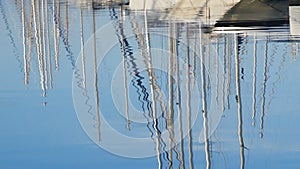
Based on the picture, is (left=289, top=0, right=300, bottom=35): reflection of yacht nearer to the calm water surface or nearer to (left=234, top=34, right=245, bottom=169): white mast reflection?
the calm water surface

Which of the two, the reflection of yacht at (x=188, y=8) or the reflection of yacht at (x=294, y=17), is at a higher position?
the reflection of yacht at (x=188, y=8)

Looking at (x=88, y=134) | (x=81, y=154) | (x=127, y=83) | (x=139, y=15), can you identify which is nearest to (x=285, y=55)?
(x=127, y=83)

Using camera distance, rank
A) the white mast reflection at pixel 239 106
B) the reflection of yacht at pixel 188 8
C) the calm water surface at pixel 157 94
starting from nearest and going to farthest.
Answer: the white mast reflection at pixel 239 106, the calm water surface at pixel 157 94, the reflection of yacht at pixel 188 8

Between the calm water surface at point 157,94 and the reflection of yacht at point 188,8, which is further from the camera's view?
the reflection of yacht at point 188,8

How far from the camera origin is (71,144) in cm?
1027

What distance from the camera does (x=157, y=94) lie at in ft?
41.7

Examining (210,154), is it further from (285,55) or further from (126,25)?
(126,25)

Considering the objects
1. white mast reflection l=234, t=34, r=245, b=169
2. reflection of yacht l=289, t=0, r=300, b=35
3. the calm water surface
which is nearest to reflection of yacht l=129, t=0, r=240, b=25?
the calm water surface

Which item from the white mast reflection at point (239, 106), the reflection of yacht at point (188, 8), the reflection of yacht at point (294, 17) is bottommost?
the white mast reflection at point (239, 106)

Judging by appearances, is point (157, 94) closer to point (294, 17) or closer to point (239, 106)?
point (239, 106)

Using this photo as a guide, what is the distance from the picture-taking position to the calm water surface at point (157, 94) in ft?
32.0

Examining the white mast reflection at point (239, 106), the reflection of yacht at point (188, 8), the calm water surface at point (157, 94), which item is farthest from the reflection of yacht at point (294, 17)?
the reflection of yacht at point (188, 8)

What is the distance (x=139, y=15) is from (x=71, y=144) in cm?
1488

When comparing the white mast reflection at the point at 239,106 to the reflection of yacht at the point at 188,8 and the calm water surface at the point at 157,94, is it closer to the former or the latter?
the calm water surface at the point at 157,94
